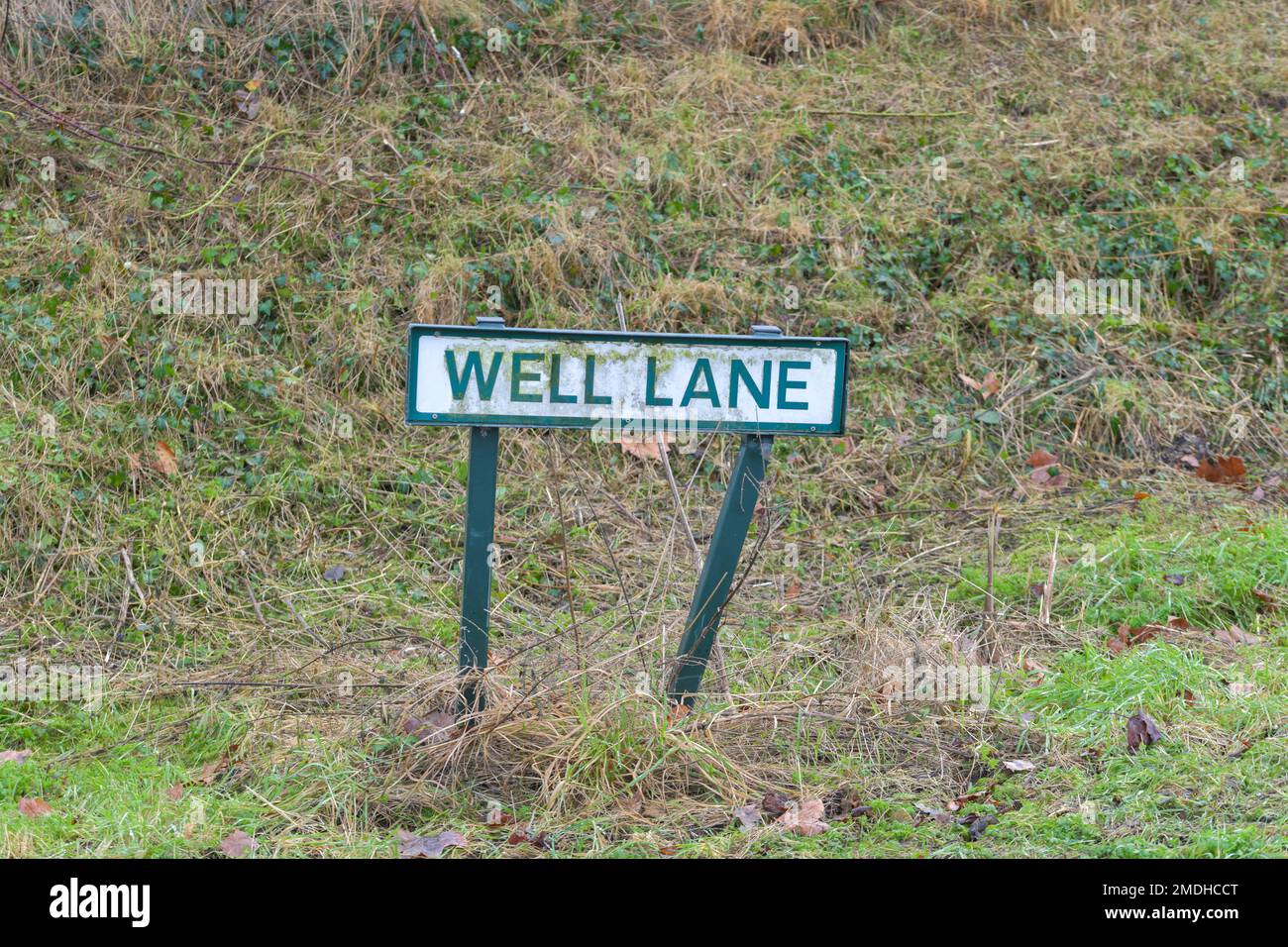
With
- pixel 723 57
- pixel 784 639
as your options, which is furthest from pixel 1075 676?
pixel 723 57

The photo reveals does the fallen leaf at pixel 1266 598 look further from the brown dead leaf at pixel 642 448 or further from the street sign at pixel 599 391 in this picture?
the brown dead leaf at pixel 642 448

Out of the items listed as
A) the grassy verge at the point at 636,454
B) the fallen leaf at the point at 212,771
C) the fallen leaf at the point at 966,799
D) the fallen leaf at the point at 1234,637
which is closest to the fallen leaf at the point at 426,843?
the grassy verge at the point at 636,454

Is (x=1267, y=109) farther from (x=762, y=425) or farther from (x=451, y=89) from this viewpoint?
(x=762, y=425)

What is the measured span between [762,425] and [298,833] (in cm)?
172

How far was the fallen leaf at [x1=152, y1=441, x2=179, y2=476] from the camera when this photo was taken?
5.19 metres

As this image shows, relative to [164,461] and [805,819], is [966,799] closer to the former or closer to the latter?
[805,819]

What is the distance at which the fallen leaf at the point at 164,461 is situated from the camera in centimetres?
519

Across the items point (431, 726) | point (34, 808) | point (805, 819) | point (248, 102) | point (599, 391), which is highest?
point (248, 102)

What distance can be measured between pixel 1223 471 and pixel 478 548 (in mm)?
4027

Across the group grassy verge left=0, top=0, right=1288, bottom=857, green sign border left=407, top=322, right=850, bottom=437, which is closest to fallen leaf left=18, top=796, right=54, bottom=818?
grassy verge left=0, top=0, right=1288, bottom=857

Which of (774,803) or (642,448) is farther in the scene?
(642,448)

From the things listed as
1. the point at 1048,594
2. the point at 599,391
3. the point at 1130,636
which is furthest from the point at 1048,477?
the point at 599,391

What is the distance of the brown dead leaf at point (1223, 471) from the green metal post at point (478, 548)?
3.89 metres

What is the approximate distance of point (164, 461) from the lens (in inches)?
205
